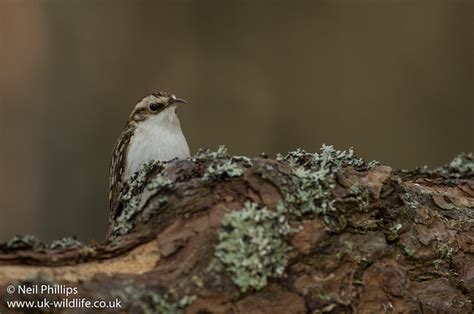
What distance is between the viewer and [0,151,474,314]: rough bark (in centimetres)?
257

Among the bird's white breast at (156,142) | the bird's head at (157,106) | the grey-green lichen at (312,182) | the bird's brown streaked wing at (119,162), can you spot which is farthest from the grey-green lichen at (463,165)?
the bird's brown streaked wing at (119,162)

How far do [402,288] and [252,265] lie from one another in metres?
0.62

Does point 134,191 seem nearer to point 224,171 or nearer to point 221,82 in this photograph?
point 224,171

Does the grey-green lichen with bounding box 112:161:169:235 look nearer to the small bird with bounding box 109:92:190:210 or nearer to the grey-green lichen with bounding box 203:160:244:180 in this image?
the grey-green lichen with bounding box 203:160:244:180

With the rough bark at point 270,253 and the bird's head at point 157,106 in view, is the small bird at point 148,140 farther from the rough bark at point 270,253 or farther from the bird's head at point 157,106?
the rough bark at point 270,253

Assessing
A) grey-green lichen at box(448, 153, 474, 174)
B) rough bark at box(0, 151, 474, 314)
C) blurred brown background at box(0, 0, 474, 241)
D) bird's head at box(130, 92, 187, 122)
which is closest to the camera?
rough bark at box(0, 151, 474, 314)

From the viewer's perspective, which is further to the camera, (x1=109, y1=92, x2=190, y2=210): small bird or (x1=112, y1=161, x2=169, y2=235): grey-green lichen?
(x1=109, y1=92, x2=190, y2=210): small bird

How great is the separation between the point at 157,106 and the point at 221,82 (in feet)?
8.07

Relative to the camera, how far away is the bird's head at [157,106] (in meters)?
4.97

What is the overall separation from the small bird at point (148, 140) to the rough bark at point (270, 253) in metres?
1.49

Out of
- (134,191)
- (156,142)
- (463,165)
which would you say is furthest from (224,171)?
(156,142)

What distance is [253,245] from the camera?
8.91ft

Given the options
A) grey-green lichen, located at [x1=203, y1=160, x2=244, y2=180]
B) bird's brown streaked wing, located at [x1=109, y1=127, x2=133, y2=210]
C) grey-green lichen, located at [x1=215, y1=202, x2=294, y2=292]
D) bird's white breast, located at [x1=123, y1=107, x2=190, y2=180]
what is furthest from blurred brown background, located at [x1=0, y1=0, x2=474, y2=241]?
grey-green lichen, located at [x1=215, y1=202, x2=294, y2=292]

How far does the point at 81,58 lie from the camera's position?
273 inches
